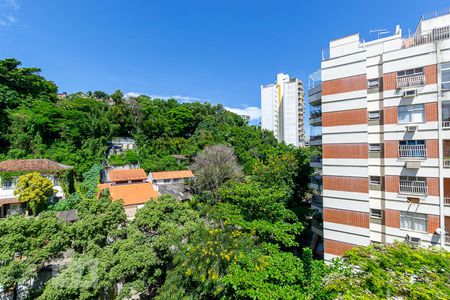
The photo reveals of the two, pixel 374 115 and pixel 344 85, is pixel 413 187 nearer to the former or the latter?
pixel 374 115

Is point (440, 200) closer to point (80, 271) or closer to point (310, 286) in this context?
point (310, 286)

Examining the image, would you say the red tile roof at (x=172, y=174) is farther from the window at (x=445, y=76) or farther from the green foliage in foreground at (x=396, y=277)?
the window at (x=445, y=76)

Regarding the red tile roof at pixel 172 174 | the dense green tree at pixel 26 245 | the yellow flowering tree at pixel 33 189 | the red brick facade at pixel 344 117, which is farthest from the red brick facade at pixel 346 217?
the yellow flowering tree at pixel 33 189

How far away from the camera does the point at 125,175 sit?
83.1 ft

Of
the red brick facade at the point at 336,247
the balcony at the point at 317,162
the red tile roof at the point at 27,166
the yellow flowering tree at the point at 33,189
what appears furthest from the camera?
the red tile roof at the point at 27,166

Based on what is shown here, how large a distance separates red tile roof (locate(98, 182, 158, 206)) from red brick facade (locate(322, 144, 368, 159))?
1842 cm

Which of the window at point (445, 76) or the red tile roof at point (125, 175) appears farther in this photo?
the red tile roof at point (125, 175)

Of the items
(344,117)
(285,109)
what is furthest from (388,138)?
(285,109)

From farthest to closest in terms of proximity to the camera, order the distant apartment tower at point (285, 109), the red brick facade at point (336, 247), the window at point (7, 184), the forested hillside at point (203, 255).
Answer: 1. the distant apartment tower at point (285, 109)
2. the window at point (7, 184)
3. the red brick facade at point (336, 247)
4. the forested hillside at point (203, 255)

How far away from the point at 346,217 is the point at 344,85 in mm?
7565

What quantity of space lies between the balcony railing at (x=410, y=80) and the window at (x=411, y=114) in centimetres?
107

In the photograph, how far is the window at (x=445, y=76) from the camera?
8922 mm

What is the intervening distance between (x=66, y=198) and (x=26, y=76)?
1946 centimetres

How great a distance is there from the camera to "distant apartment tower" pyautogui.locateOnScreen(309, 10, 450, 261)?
9.11 metres
